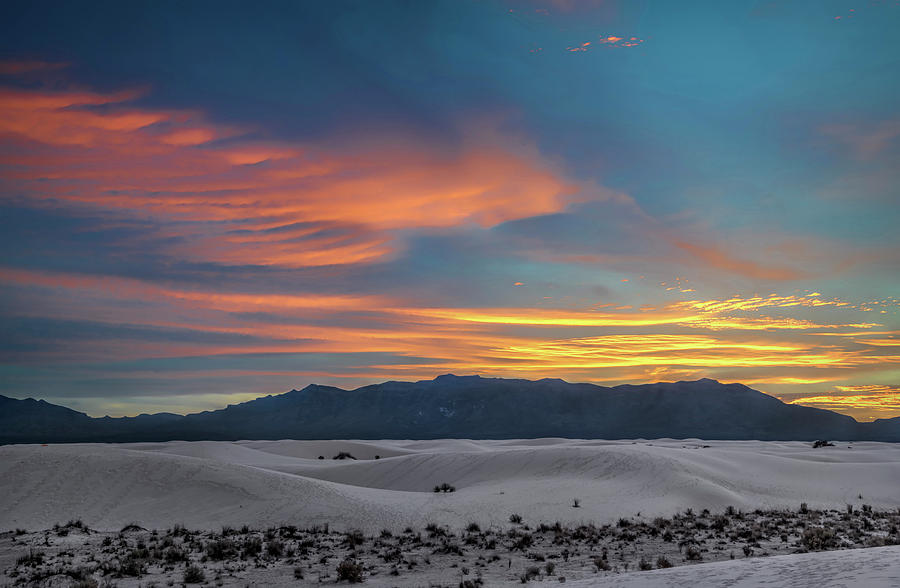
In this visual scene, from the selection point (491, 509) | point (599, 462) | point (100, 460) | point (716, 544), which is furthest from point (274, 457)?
point (716, 544)

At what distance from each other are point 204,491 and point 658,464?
814 inches

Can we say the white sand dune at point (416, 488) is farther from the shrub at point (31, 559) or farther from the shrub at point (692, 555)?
the shrub at point (692, 555)

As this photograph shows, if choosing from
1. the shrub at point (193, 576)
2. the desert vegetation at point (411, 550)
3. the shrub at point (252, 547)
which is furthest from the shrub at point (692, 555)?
the shrub at point (193, 576)

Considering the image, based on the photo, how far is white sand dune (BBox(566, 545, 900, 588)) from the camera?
32.4 feet

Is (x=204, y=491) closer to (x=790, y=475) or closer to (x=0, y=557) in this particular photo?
(x=0, y=557)

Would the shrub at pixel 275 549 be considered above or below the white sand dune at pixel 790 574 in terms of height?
below

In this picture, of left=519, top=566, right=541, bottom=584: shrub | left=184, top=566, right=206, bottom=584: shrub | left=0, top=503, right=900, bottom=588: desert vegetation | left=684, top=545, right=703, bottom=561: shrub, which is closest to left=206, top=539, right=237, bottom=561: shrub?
left=0, top=503, right=900, bottom=588: desert vegetation

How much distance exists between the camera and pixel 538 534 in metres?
19.8

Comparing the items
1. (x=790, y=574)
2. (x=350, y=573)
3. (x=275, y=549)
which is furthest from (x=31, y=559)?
(x=790, y=574)

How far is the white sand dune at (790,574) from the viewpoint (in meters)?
9.89

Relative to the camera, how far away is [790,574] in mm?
10898

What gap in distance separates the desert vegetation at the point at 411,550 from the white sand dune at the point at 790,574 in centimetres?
224

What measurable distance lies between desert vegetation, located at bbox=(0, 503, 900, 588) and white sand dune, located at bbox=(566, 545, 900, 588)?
88.4 inches

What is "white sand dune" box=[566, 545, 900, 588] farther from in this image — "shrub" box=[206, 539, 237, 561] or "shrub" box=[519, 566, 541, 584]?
"shrub" box=[206, 539, 237, 561]
